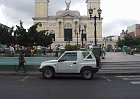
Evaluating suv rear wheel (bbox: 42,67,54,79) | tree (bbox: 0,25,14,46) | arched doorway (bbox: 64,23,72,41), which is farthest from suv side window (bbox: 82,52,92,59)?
arched doorway (bbox: 64,23,72,41)

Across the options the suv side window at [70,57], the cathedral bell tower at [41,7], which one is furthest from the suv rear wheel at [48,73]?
the cathedral bell tower at [41,7]

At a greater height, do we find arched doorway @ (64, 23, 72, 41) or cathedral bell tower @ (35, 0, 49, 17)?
cathedral bell tower @ (35, 0, 49, 17)

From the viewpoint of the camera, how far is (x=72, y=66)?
858 inches

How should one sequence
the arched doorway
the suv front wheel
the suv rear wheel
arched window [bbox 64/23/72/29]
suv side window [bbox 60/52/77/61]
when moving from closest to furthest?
1. the suv front wheel
2. the suv rear wheel
3. suv side window [bbox 60/52/77/61]
4. the arched doorway
5. arched window [bbox 64/23/72/29]

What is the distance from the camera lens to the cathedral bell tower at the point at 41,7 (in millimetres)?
144250

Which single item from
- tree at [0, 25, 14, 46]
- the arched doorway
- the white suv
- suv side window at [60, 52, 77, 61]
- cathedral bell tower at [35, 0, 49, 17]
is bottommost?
the white suv

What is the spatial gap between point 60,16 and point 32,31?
90.0 m

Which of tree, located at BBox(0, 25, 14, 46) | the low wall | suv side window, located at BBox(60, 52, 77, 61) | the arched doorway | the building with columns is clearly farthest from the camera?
the arched doorway

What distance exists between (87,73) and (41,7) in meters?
124

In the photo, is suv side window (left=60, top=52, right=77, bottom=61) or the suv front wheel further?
suv side window (left=60, top=52, right=77, bottom=61)

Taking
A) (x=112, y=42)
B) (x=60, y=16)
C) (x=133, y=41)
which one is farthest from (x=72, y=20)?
(x=133, y=41)

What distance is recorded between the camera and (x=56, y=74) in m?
22.3

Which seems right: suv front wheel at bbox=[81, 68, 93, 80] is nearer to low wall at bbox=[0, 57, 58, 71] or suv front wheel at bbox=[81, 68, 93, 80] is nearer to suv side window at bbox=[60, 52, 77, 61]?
suv side window at bbox=[60, 52, 77, 61]

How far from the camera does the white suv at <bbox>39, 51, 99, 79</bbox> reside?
21766mm
